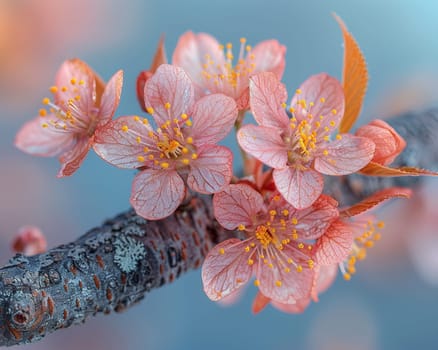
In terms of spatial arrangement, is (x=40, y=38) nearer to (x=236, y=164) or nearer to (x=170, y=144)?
(x=236, y=164)

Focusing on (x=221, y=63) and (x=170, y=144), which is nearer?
(x=170, y=144)

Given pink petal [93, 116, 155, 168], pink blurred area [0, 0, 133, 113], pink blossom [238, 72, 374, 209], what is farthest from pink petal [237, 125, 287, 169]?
pink blurred area [0, 0, 133, 113]

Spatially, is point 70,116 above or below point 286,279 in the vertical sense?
above

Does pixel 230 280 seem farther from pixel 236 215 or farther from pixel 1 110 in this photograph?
pixel 1 110

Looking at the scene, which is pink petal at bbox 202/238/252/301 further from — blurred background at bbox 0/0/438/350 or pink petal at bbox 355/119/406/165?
blurred background at bbox 0/0/438/350

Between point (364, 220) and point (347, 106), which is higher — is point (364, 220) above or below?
below

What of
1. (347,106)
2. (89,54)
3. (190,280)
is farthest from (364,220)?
(89,54)

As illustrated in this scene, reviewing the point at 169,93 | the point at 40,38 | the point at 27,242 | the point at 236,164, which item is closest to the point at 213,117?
the point at 169,93

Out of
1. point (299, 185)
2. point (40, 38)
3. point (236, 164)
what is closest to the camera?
point (299, 185)
